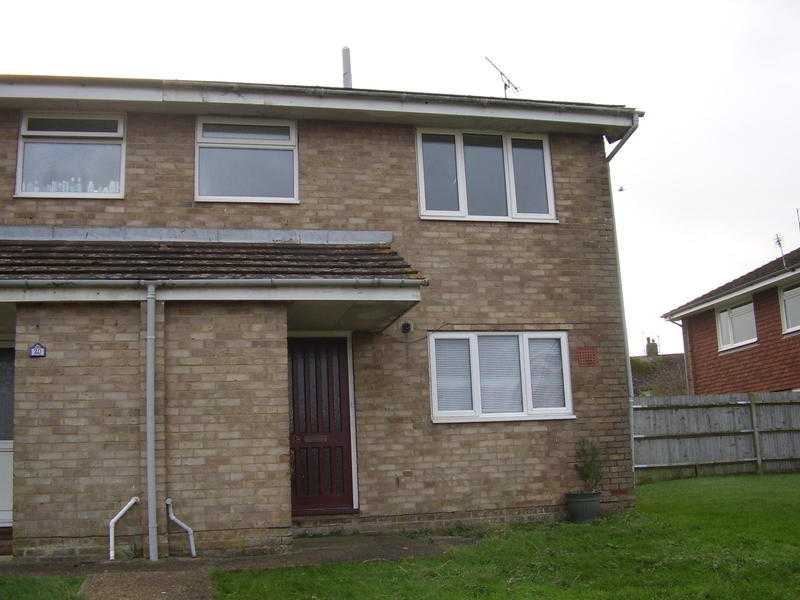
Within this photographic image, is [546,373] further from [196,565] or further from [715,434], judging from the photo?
[715,434]

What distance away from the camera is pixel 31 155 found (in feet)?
33.6

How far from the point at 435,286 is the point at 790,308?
11.1m

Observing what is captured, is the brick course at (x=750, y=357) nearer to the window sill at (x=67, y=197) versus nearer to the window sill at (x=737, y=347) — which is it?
the window sill at (x=737, y=347)

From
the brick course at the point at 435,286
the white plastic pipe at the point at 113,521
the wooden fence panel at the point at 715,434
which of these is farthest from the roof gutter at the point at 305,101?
the wooden fence panel at the point at 715,434

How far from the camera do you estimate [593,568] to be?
7492mm

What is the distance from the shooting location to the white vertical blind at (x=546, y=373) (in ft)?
35.6

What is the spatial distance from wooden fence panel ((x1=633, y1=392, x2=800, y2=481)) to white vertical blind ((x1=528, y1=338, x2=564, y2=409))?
513 cm

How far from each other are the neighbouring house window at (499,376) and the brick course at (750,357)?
31.3 ft

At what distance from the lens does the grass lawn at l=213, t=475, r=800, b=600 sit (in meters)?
6.63

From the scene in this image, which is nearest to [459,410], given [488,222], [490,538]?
[490,538]

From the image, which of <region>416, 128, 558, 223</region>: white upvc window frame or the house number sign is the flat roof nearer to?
<region>416, 128, 558, 223</region>: white upvc window frame

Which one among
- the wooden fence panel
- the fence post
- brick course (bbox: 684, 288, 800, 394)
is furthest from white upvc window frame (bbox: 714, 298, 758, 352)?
the fence post

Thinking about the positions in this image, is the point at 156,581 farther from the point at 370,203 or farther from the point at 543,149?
the point at 543,149

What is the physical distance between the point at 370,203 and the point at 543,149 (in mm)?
2579
